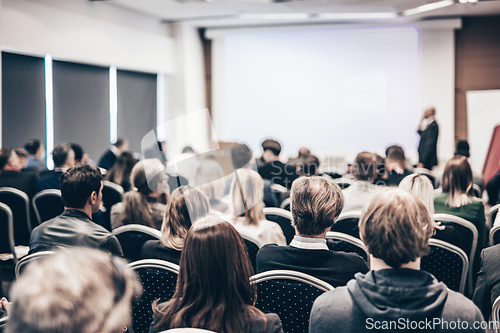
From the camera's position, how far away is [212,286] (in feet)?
3.95

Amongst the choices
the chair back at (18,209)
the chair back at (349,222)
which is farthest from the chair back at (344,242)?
the chair back at (18,209)

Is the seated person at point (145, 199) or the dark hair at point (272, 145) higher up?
the dark hair at point (272, 145)

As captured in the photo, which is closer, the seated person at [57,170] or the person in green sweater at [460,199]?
the person in green sweater at [460,199]

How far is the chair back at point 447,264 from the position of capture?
208 centimetres

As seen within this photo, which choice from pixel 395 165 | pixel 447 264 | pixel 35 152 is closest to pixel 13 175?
pixel 35 152

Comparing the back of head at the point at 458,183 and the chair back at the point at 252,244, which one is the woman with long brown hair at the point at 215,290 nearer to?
the chair back at the point at 252,244

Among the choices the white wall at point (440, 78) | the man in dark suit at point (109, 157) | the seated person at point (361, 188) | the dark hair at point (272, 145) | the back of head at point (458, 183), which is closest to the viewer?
A: the back of head at point (458, 183)

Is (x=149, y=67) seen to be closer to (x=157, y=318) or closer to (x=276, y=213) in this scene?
(x=276, y=213)

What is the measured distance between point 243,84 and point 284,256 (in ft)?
25.3

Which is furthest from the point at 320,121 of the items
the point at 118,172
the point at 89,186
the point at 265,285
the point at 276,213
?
the point at 265,285

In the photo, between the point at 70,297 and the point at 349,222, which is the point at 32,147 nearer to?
the point at 349,222

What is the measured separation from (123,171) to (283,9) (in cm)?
468

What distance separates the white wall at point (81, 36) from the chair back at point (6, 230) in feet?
9.61

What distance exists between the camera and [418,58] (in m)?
8.23
